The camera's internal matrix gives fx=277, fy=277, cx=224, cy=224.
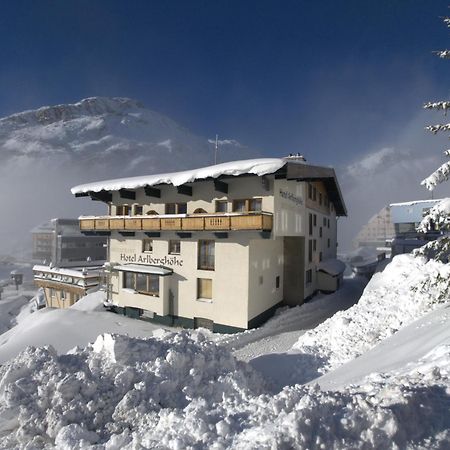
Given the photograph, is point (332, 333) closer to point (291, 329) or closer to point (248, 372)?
Answer: point (248, 372)

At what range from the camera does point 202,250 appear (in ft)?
56.1

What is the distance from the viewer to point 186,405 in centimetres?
619

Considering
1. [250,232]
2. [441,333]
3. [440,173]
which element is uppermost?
[440,173]

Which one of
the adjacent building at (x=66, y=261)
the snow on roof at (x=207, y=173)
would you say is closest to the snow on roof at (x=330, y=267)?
the snow on roof at (x=207, y=173)

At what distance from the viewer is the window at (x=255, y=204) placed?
16183 mm

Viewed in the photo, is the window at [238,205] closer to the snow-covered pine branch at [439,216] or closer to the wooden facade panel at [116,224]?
the wooden facade panel at [116,224]

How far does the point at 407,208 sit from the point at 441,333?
31.9 m

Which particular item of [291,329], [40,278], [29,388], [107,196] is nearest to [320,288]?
[291,329]

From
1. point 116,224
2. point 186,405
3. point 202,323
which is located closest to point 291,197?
point 202,323

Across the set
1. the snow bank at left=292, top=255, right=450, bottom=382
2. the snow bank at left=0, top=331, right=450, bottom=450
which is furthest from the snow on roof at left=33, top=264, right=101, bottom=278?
the snow bank at left=292, top=255, right=450, bottom=382

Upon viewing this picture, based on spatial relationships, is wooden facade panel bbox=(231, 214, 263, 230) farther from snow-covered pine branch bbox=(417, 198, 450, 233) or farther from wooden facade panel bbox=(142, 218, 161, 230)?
snow-covered pine branch bbox=(417, 198, 450, 233)

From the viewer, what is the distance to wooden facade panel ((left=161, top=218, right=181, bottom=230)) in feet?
54.3

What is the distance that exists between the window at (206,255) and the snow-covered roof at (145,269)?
7.55 ft

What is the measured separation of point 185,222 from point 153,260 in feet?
14.5
